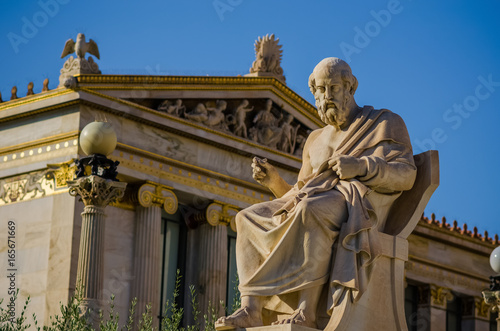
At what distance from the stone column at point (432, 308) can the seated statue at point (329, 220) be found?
29.4 m

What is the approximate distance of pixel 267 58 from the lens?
3256 centimetres

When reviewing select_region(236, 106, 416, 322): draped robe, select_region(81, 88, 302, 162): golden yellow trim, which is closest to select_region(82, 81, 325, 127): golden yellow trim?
select_region(81, 88, 302, 162): golden yellow trim

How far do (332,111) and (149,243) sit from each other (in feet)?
65.0

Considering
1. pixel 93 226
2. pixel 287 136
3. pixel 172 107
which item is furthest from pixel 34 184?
pixel 93 226

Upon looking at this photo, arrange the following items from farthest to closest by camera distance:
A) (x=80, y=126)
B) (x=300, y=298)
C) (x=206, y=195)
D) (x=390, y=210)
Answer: (x=206, y=195)
(x=80, y=126)
(x=390, y=210)
(x=300, y=298)

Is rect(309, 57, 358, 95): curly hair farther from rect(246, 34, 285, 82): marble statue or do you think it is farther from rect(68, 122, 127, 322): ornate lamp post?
rect(246, 34, 285, 82): marble statue

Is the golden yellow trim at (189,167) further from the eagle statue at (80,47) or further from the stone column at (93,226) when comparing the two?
the stone column at (93,226)

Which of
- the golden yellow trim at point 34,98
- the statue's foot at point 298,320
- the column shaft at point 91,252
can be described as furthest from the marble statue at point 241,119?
the statue's foot at point 298,320

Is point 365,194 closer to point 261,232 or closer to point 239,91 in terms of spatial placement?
point 261,232

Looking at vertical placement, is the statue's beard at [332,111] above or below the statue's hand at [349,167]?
above

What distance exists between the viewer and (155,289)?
28.3 m

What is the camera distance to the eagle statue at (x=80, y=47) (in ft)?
89.6

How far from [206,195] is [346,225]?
868 inches

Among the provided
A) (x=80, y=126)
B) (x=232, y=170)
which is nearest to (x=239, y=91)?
(x=232, y=170)
